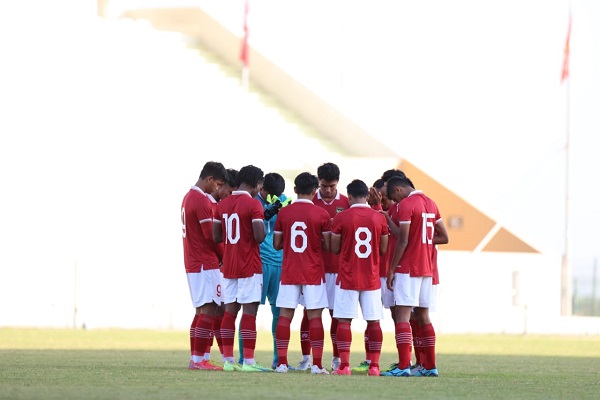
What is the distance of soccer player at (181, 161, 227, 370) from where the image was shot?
14.6 metres

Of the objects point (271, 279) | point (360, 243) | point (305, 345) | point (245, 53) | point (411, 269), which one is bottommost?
point (305, 345)

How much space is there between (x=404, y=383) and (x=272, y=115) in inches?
982

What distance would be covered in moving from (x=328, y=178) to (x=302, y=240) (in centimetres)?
77

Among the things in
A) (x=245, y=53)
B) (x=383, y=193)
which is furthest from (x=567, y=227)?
(x=383, y=193)

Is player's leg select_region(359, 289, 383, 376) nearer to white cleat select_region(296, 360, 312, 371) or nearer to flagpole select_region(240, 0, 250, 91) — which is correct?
white cleat select_region(296, 360, 312, 371)

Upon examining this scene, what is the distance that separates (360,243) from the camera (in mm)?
13953

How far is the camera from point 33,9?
3394 cm

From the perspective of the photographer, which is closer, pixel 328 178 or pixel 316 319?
pixel 316 319

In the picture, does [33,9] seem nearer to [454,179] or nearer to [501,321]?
[454,179]

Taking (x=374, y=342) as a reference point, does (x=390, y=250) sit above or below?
above

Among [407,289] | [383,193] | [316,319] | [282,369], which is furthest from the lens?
[383,193]

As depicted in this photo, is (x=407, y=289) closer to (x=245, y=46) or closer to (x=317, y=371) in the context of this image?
(x=317, y=371)

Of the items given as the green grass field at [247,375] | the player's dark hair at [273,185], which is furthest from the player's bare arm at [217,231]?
the green grass field at [247,375]

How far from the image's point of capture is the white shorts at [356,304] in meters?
14.0
